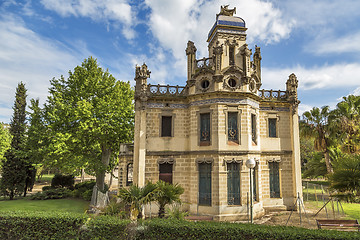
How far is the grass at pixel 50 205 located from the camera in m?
18.9

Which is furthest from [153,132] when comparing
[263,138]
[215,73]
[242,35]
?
[242,35]

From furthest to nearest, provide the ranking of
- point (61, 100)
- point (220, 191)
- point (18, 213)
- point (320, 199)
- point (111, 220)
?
point (320, 199), point (61, 100), point (220, 191), point (18, 213), point (111, 220)

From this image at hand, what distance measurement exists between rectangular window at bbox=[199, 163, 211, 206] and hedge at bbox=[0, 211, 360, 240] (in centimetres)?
623

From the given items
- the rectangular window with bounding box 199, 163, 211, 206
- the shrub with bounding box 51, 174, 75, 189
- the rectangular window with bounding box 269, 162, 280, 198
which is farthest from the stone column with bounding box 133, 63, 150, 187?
the shrub with bounding box 51, 174, 75, 189

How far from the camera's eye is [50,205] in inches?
804

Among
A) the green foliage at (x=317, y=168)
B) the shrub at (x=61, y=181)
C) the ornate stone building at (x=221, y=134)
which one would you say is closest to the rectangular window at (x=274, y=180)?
the ornate stone building at (x=221, y=134)

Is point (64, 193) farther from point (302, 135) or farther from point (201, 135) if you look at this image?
point (302, 135)

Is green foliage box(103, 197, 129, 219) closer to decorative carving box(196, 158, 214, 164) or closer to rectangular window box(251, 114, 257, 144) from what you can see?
decorative carving box(196, 158, 214, 164)

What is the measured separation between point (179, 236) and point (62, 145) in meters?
13.1

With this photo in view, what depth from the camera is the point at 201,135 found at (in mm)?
16672

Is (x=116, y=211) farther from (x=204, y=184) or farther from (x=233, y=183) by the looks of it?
(x=233, y=183)

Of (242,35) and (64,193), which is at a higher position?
(242,35)

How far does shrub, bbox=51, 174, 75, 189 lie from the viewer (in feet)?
94.0

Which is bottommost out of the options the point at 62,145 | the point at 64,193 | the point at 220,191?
the point at 64,193
